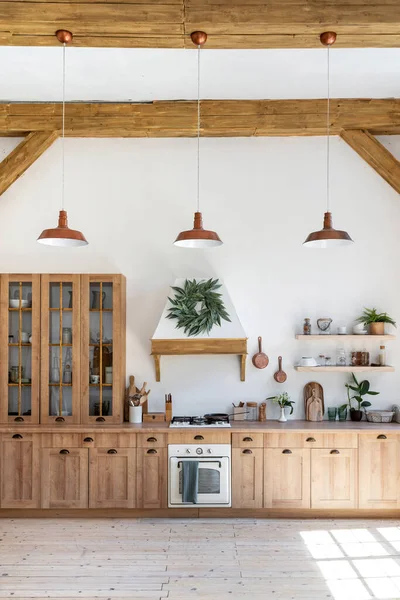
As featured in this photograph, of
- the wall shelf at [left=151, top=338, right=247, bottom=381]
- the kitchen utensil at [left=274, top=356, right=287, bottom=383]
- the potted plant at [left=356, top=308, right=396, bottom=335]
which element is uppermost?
the potted plant at [left=356, top=308, right=396, bottom=335]

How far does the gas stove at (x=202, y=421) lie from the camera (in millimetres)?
4770

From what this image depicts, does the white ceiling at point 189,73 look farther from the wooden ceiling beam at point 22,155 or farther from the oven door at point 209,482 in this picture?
the oven door at point 209,482

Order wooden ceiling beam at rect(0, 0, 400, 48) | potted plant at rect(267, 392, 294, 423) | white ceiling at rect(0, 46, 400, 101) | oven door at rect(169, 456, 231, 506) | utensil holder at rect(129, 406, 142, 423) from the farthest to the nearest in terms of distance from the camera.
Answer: potted plant at rect(267, 392, 294, 423) → utensil holder at rect(129, 406, 142, 423) → oven door at rect(169, 456, 231, 506) → white ceiling at rect(0, 46, 400, 101) → wooden ceiling beam at rect(0, 0, 400, 48)

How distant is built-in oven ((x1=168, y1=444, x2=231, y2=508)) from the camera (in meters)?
4.58

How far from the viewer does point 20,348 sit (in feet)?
16.0

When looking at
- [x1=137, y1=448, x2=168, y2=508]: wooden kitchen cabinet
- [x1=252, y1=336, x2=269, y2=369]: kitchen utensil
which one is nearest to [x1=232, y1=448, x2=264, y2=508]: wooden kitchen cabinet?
[x1=137, y1=448, x2=168, y2=508]: wooden kitchen cabinet

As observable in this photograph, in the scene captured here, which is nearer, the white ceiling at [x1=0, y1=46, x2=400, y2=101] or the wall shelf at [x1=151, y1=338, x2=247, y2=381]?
the white ceiling at [x1=0, y1=46, x2=400, y2=101]

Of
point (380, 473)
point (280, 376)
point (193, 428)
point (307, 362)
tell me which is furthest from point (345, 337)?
point (193, 428)

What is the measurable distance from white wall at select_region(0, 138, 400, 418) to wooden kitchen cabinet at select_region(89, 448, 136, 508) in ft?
2.60

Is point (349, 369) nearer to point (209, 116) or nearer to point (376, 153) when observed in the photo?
point (376, 153)

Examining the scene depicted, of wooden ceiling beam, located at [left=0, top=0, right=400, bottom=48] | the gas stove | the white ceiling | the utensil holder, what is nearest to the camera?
wooden ceiling beam, located at [left=0, top=0, right=400, bottom=48]

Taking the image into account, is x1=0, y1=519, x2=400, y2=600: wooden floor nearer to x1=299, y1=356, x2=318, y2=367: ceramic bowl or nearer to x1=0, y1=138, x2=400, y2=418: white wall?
x1=0, y1=138, x2=400, y2=418: white wall

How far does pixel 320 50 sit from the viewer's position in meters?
4.00

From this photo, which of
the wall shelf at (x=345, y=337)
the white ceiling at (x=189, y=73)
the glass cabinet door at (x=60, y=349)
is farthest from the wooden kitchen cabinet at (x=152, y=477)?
the white ceiling at (x=189, y=73)
